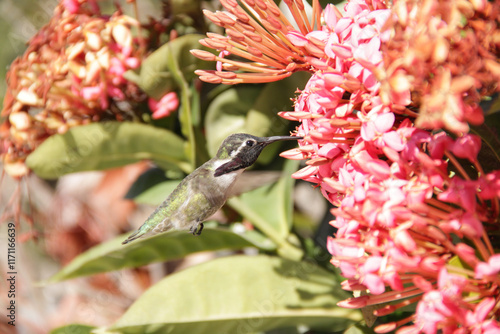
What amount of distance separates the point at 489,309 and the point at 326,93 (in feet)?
0.99

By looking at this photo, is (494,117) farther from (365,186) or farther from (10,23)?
(10,23)

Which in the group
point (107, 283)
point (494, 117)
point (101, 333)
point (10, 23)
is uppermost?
point (10, 23)

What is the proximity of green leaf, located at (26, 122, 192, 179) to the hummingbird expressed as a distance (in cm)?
12

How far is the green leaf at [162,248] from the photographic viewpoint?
3.73ft

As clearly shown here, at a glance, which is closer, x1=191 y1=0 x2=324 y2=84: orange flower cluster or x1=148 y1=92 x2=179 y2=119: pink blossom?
x1=191 y1=0 x2=324 y2=84: orange flower cluster

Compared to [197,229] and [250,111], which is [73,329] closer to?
[197,229]

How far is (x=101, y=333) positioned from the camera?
977 millimetres

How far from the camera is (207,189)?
1.03m

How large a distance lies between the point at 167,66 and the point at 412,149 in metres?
0.60

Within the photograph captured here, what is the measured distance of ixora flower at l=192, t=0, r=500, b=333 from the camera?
0.54 meters

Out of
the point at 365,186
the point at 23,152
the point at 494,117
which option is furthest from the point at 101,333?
the point at 494,117

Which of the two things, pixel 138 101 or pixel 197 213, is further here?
pixel 138 101

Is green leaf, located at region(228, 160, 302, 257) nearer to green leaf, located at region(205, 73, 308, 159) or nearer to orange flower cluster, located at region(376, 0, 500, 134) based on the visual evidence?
green leaf, located at region(205, 73, 308, 159)

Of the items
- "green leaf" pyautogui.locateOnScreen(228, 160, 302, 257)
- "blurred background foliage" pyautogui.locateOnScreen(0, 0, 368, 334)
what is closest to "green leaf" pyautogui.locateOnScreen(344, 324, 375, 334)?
"blurred background foliage" pyautogui.locateOnScreen(0, 0, 368, 334)
